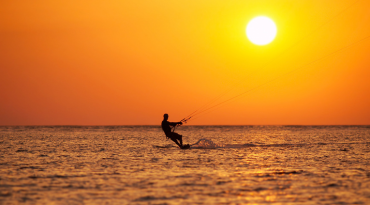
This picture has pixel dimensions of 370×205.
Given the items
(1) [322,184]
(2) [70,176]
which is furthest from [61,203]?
(1) [322,184]

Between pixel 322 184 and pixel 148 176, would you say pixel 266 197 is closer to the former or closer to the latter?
pixel 322 184

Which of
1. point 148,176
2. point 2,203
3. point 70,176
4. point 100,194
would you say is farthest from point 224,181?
point 2,203

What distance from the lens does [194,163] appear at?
833 inches

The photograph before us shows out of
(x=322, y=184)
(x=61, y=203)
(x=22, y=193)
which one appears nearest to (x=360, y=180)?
(x=322, y=184)

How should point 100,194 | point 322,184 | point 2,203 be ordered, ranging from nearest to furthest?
1. point 2,203
2. point 100,194
3. point 322,184

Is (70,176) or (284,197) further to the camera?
(70,176)

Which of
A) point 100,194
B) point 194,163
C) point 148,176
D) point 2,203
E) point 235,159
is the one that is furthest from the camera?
point 235,159

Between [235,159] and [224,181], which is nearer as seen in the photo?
[224,181]

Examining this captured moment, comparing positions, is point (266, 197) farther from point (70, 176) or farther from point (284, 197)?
point (70, 176)

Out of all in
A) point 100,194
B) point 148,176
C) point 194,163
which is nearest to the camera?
point 100,194

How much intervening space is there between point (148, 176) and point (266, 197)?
5.36 metres

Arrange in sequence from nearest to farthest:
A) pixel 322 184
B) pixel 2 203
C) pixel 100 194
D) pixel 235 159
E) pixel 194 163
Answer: pixel 2 203, pixel 100 194, pixel 322 184, pixel 194 163, pixel 235 159

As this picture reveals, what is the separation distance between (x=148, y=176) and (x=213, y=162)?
537 cm

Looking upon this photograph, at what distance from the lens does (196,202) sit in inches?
483
